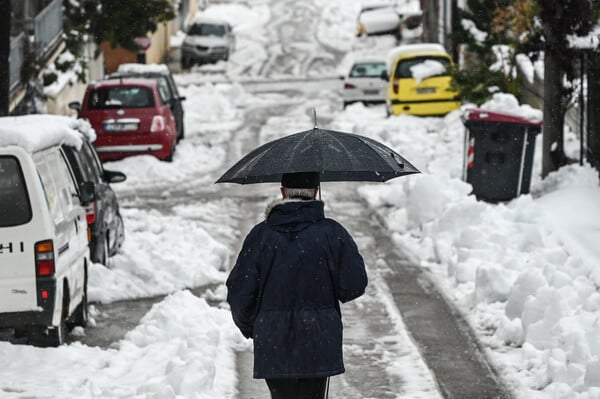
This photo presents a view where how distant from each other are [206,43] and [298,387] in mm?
41846

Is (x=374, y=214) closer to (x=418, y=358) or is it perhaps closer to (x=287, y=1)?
(x=418, y=358)

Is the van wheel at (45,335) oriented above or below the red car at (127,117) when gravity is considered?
above

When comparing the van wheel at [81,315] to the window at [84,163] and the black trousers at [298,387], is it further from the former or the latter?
the black trousers at [298,387]

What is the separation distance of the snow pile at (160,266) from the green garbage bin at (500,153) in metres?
4.30

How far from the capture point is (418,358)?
9617 mm

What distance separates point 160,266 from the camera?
1325 cm

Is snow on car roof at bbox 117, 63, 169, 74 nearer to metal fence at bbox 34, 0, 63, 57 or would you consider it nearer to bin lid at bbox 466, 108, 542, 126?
metal fence at bbox 34, 0, 63, 57

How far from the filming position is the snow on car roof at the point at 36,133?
9.47 metres

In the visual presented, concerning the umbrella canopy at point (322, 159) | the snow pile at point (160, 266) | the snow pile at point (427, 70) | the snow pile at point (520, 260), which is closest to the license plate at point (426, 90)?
the snow pile at point (427, 70)

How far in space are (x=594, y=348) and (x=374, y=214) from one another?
370 inches

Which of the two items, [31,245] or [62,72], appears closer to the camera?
[31,245]

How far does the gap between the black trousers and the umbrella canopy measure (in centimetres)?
96

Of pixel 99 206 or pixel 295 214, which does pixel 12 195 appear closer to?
pixel 99 206

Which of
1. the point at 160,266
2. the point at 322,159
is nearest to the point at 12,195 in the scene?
the point at 160,266
